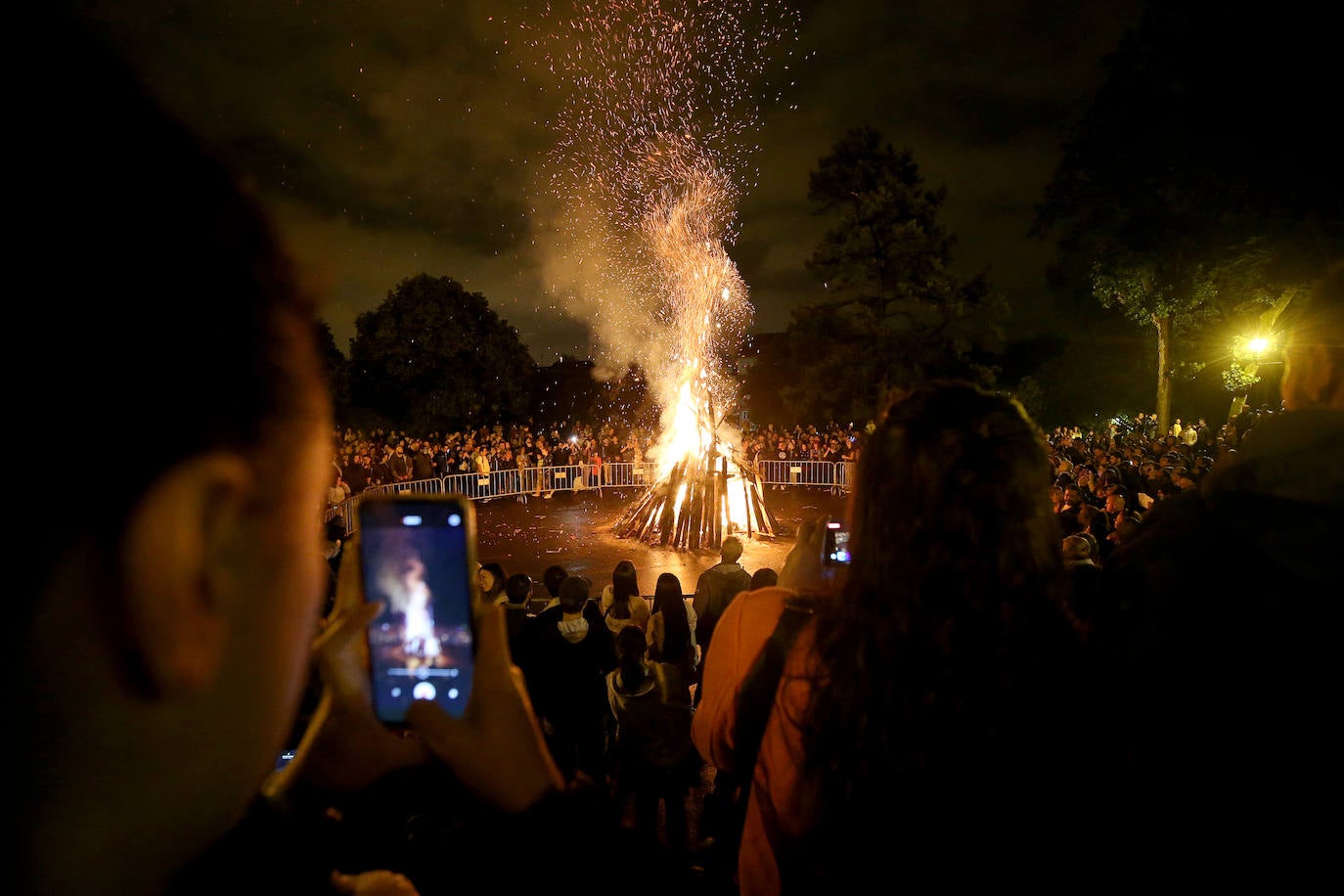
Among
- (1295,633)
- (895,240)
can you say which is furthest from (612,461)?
(1295,633)

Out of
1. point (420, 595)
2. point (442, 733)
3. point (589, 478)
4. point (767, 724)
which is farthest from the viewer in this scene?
point (589, 478)

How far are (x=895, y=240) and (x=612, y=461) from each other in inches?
692

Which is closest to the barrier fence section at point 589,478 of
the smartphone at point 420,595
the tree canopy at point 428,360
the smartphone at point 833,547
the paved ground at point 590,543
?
the paved ground at point 590,543

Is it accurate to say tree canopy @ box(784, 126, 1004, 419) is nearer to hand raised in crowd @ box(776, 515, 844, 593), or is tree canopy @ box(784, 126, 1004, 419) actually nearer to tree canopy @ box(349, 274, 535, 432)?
tree canopy @ box(349, 274, 535, 432)

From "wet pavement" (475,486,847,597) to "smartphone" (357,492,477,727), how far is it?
10.4 metres

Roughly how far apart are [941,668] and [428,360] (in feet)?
119

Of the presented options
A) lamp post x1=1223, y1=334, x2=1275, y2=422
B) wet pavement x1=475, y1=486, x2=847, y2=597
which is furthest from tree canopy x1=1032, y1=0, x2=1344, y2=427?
wet pavement x1=475, y1=486, x2=847, y2=597

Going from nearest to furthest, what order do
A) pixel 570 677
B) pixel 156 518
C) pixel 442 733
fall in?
pixel 156 518, pixel 442 733, pixel 570 677

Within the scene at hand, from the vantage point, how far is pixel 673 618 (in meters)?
5.54

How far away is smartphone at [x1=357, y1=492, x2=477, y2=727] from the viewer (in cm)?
136

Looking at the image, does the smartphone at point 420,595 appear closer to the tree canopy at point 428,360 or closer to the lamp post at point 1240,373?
the lamp post at point 1240,373

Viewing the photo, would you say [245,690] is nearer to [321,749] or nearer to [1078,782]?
[321,749]

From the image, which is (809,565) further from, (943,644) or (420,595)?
(420,595)

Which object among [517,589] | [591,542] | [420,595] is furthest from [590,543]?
[420,595]
